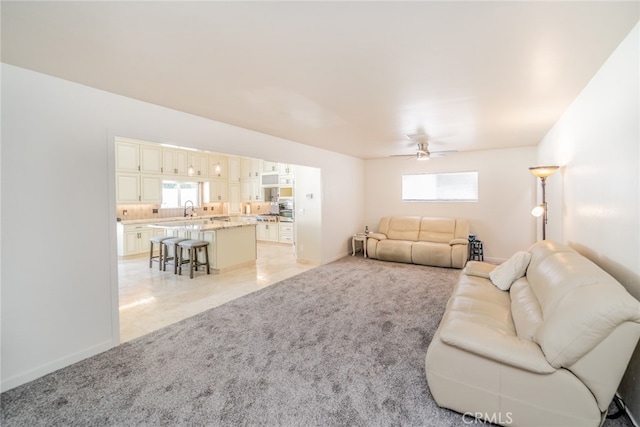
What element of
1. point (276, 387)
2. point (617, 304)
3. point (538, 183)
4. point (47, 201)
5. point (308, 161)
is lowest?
point (276, 387)

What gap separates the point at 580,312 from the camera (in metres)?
1.55

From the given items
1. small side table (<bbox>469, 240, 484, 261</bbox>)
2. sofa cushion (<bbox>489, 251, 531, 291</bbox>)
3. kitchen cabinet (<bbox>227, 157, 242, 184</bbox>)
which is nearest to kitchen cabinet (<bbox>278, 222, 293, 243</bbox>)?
kitchen cabinet (<bbox>227, 157, 242, 184</bbox>)

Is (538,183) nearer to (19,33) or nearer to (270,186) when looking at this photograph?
(270,186)

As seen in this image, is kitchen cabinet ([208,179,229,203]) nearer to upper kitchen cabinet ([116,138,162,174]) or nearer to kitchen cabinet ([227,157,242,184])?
kitchen cabinet ([227,157,242,184])

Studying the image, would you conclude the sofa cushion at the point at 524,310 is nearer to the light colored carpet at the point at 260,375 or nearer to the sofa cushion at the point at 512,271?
the sofa cushion at the point at 512,271

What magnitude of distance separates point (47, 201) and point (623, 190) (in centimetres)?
417

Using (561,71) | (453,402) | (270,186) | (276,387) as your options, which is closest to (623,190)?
(561,71)

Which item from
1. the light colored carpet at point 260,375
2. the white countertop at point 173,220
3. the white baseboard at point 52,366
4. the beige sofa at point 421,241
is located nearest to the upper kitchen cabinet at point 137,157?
the white countertop at point 173,220

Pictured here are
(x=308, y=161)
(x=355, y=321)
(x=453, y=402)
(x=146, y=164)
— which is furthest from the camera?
(x=146, y=164)

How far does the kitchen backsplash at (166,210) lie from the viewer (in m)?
6.97

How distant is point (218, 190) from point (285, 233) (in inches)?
92.5

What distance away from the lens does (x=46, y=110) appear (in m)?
2.33

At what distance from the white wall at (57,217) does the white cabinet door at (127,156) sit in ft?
13.7

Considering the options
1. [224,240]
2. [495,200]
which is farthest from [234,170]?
[495,200]
